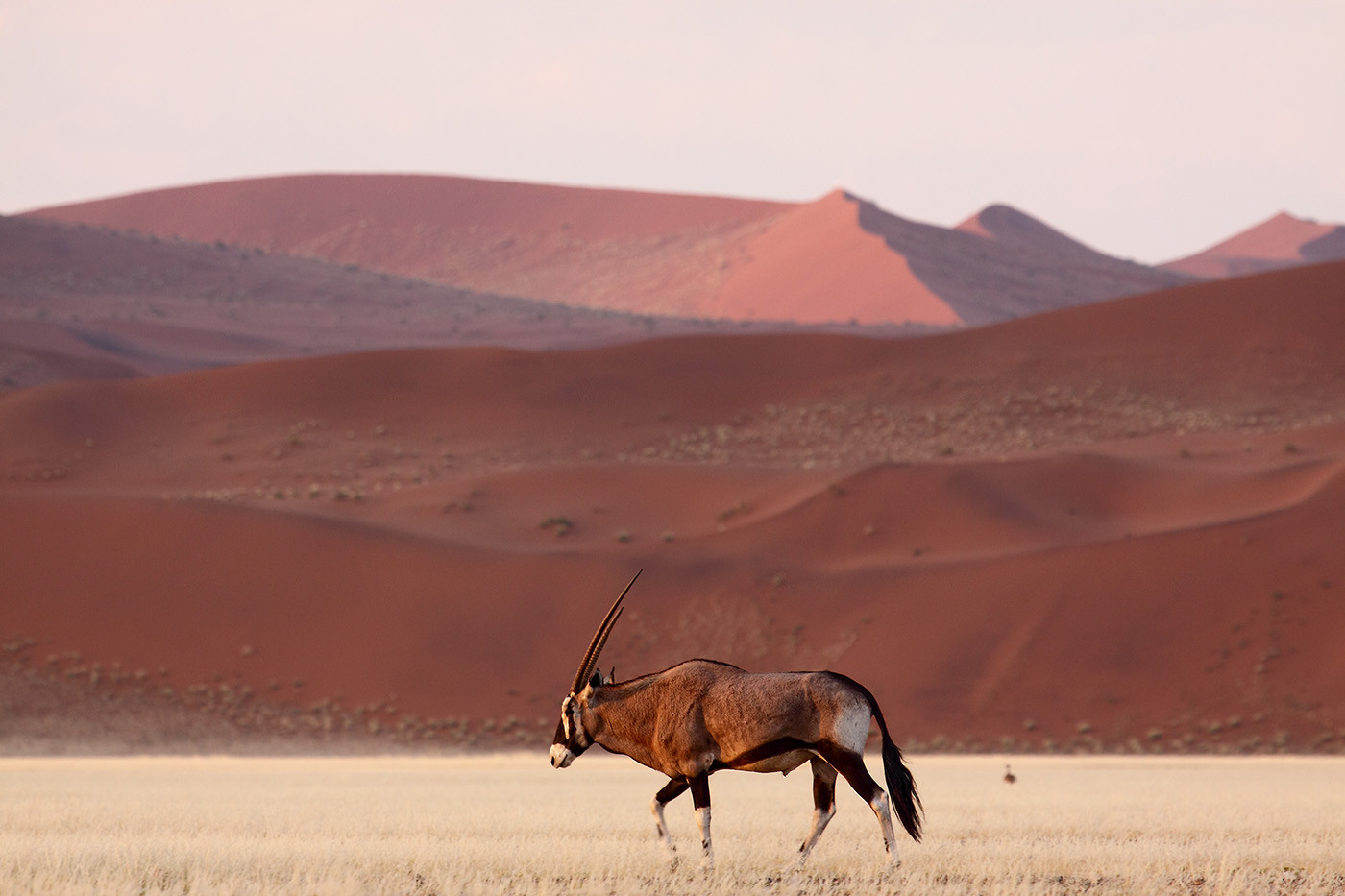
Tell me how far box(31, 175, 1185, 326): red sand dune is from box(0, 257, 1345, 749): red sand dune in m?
57.5

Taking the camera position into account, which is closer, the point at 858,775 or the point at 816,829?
the point at 858,775

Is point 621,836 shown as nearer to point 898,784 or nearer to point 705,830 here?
point 705,830

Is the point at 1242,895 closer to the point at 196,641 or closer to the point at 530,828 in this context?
the point at 530,828

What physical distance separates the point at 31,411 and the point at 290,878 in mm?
69480

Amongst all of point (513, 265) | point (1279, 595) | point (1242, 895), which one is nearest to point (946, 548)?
point (1279, 595)

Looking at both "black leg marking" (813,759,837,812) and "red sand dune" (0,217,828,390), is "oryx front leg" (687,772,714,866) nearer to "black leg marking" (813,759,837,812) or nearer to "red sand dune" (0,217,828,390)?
"black leg marking" (813,759,837,812)

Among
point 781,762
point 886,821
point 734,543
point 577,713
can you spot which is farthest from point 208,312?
point 886,821

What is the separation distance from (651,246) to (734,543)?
124512mm

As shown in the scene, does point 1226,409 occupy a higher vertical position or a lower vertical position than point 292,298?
lower

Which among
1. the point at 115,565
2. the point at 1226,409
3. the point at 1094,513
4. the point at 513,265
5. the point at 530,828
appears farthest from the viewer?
the point at 513,265

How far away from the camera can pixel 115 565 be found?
50500 mm

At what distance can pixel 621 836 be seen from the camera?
15.8m

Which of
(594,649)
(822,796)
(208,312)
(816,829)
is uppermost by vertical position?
(208,312)

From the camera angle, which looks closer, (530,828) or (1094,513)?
(530,828)
